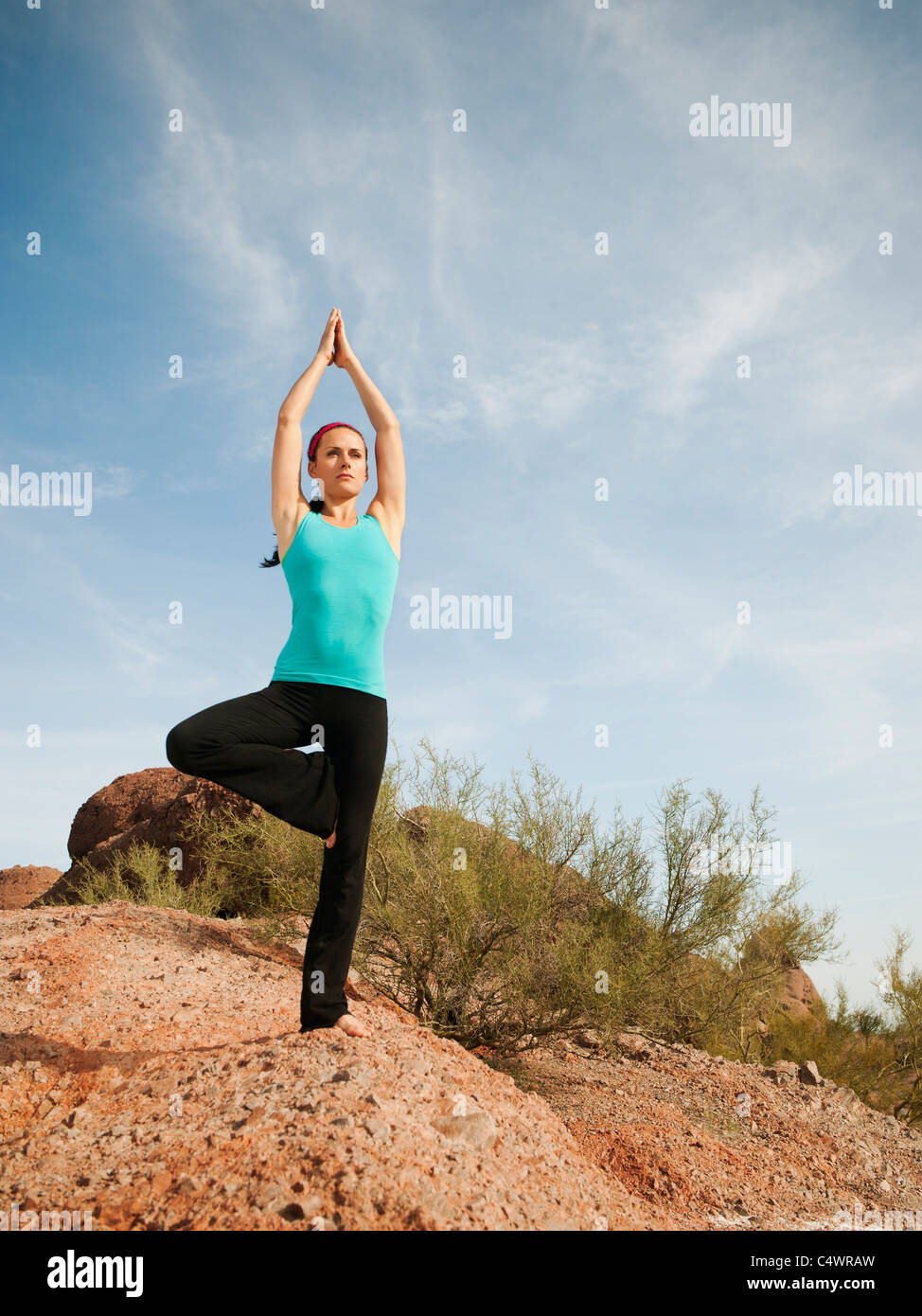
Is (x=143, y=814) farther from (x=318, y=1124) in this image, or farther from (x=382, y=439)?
(x=318, y=1124)

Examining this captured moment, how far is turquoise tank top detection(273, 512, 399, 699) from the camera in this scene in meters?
3.99

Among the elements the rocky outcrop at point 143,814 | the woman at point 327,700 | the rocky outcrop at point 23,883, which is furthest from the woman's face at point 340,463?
the rocky outcrop at point 23,883

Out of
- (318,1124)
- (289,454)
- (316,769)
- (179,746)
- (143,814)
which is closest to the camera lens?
(318,1124)

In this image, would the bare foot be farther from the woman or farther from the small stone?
the small stone

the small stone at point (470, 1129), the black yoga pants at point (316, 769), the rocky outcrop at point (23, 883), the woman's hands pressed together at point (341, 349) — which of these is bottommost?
the rocky outcrop at point (23, 883)

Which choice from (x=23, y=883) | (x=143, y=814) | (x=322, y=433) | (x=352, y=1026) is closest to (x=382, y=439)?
(x=322, y=433)

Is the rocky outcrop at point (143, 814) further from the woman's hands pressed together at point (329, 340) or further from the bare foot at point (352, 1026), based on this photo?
the woman's hands pressed together at point (329, 340)

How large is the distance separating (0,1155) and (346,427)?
369cm

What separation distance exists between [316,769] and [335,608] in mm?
761

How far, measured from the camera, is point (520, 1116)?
4.26 metres

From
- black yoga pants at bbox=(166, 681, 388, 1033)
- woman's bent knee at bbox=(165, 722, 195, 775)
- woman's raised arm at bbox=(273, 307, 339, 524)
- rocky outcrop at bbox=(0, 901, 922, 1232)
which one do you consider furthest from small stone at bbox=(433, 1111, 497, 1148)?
woman's raised arm at bbox=(273, 307, 339, 524)

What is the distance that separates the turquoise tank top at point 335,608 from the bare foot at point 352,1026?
1663 mm

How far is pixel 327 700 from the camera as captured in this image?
3967 mm

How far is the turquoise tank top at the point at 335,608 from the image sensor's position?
3.99 metres
